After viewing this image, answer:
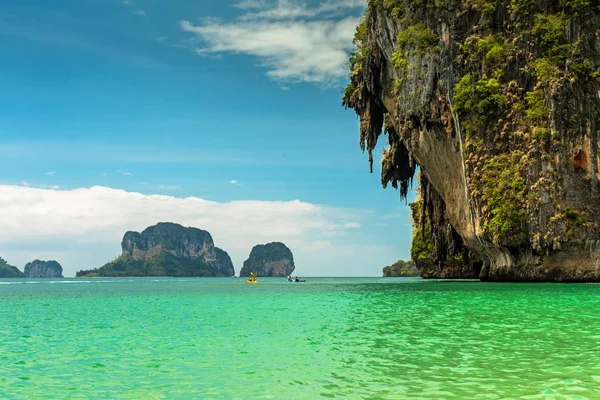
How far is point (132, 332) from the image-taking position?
14.4 m

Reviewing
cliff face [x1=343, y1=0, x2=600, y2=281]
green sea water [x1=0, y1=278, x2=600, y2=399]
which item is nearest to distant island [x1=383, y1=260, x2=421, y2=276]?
cliff face [x1=343, y1=0, x2=600, y2=281]

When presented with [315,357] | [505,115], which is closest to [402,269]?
[505,115]

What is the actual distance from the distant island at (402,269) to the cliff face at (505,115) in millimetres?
87956

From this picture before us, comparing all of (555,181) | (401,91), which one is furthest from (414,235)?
(555,181)

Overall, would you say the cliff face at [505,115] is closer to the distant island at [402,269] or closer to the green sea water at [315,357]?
the green sea water at [315,357]

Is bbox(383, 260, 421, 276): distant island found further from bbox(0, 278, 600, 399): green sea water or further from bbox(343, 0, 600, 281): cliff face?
bbox(0, 278, 600, 399): green sea water

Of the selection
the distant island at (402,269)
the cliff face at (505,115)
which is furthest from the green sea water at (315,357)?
the distant island at (402,269)

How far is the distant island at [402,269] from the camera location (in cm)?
12962

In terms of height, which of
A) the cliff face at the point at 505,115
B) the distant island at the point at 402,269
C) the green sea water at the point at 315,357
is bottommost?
the green sea water at the point at 315,357

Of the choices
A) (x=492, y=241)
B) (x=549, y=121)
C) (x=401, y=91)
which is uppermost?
(x=401, y=91)

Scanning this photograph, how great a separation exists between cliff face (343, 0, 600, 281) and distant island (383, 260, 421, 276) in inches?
3463

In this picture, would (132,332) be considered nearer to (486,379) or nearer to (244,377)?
(244,377)

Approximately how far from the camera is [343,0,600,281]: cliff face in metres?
33.2

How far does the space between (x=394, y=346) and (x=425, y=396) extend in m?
3.85
